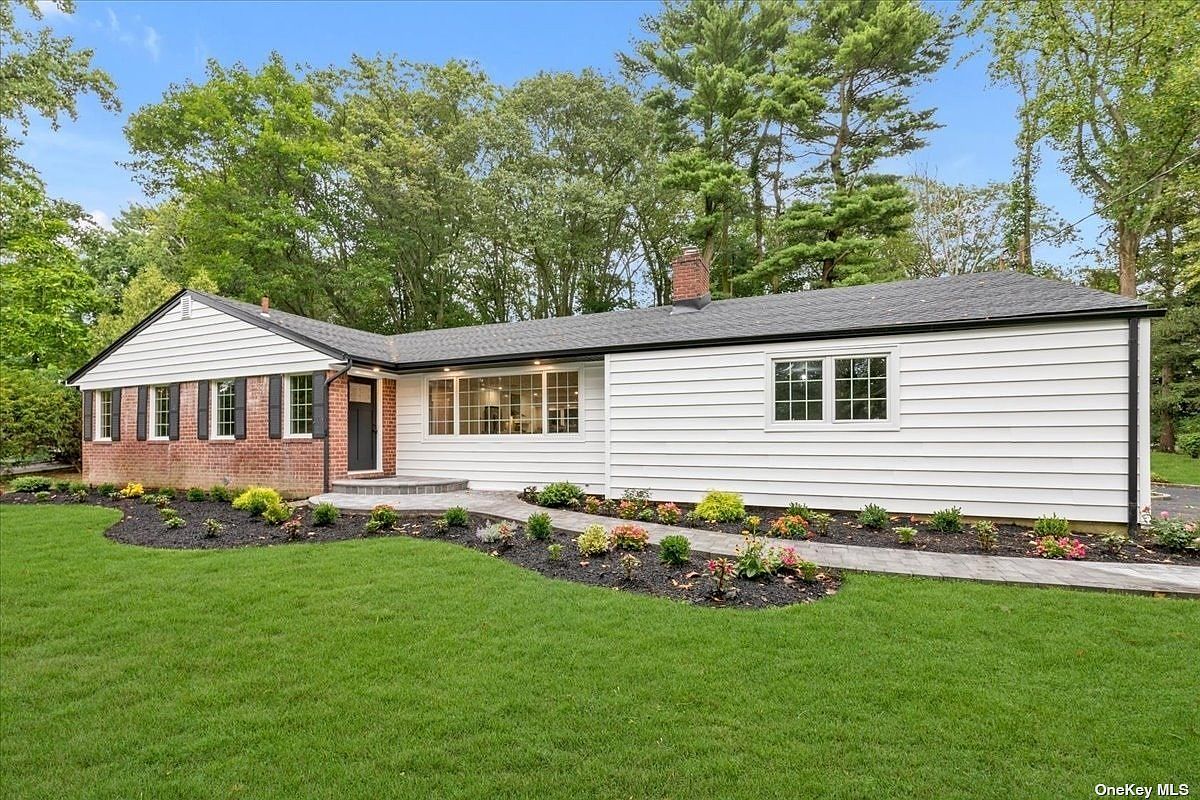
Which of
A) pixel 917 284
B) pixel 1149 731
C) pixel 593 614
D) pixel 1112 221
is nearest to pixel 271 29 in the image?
pixel 917 284

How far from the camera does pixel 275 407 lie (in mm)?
10453

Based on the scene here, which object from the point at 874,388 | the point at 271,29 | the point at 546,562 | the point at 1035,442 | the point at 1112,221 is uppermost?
the point at 271,29

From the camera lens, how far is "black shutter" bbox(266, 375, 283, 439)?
10414mm

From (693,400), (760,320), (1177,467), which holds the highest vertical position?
(760,320)

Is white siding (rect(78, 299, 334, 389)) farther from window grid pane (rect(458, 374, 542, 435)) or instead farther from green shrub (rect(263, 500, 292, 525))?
green shrub (rect(263, 500, 292, 525))

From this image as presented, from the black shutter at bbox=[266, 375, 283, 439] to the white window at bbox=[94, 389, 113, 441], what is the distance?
5575 mm

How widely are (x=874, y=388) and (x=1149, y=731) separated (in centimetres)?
551

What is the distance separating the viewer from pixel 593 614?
4152 mm

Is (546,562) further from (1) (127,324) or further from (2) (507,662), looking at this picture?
(1) (127,324)

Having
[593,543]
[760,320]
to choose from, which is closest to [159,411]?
[593,543]

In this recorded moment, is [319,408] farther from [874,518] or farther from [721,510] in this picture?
[874,518]

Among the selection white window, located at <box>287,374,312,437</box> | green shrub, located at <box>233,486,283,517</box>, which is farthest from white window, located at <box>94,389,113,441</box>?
green shrub, located at <box>233,486,283,517</box>

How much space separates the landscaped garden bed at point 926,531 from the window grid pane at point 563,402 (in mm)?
1901

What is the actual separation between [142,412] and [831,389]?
14328 millimetres
